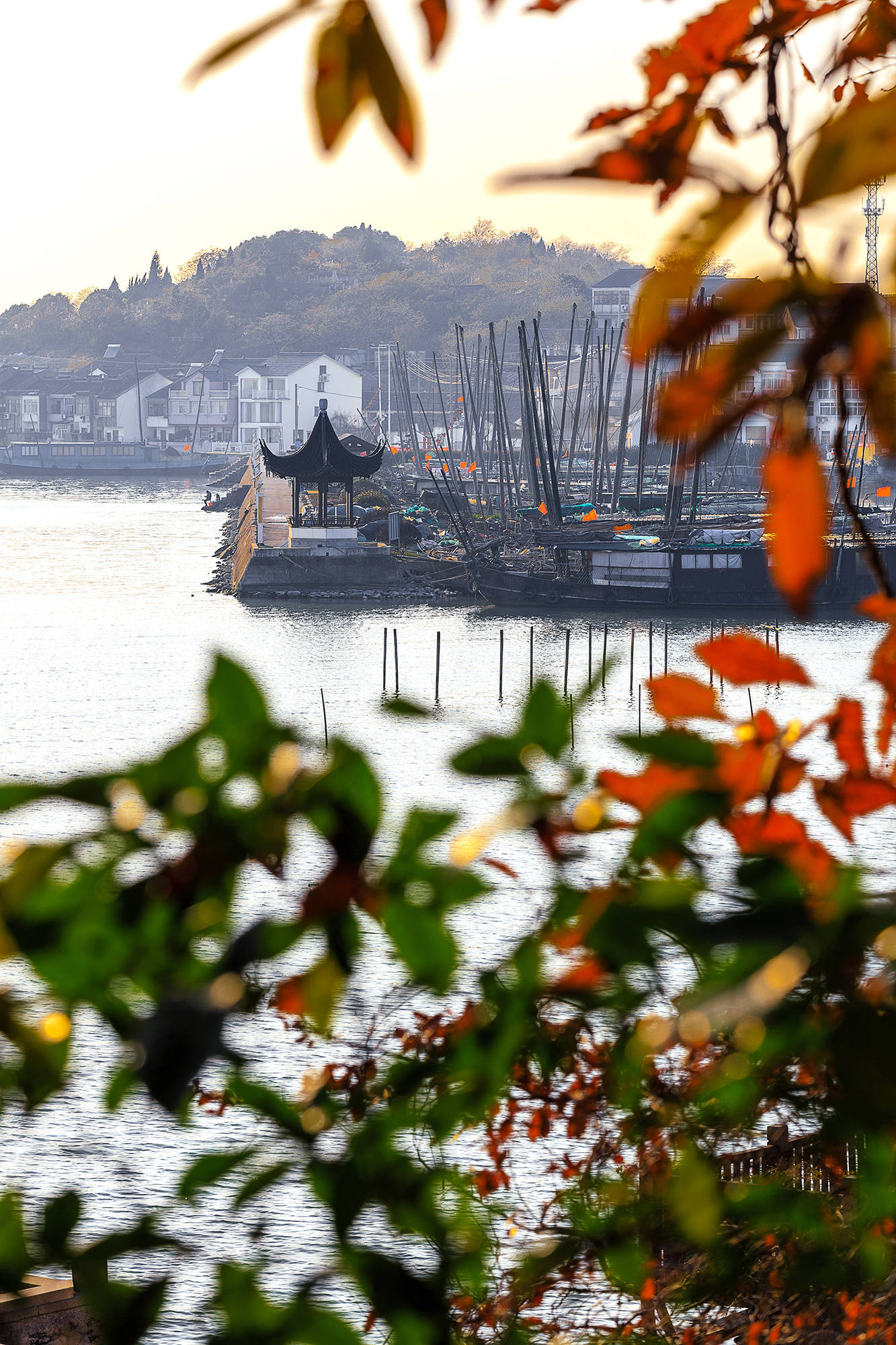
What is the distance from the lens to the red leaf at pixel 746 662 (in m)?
0.95

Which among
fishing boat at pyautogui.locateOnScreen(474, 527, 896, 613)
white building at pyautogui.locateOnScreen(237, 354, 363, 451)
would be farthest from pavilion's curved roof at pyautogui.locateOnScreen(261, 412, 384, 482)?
white building at pyautogui.locateOnScreen(237, 354, 363, 451)

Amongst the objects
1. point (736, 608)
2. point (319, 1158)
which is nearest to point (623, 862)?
point (319, 1158)

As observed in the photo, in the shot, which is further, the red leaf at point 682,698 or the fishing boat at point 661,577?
the fishing boat at point 661,577

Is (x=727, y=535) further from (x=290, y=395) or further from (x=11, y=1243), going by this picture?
(x=290, y=395)

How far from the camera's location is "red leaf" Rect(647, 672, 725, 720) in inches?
39.1

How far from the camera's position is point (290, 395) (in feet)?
410

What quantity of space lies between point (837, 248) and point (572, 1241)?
1.15 meters

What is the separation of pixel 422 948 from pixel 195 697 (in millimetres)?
8554

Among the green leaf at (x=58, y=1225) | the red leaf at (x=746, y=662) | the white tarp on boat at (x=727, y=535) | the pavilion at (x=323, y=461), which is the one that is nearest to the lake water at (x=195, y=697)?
the white tarp on boat at (x=727, y=535)

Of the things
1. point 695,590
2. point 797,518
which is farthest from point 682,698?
point 695,590

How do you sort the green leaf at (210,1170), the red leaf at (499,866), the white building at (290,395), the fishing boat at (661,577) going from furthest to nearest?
the white building at (290,395) → the fishing boat at (661,577) → the green leaf at (210,1170) → the red leaf at (499,866)

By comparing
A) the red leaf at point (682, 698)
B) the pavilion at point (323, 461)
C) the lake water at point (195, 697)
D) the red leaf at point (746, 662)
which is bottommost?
the lake water at point (195, 697)

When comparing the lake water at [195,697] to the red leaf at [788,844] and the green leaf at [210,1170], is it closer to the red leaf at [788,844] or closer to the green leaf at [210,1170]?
the green leaf at [210,1170]

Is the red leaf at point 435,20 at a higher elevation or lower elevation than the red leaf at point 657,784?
higher
